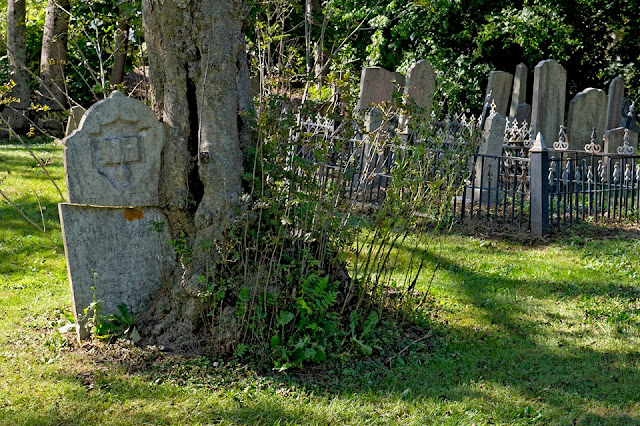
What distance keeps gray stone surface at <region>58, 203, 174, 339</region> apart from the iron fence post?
15.7 feet

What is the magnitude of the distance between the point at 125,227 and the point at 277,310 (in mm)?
1337

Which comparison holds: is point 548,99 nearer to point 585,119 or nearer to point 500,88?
point 585,119

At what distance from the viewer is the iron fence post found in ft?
26.4

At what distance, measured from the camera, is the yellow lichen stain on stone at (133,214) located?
506 centimetres

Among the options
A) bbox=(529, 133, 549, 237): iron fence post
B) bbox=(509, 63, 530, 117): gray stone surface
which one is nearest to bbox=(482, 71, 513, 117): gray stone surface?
bbox=(509, 63, 530, 117): gray stone surface

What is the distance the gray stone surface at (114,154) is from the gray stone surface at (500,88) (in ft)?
35.5

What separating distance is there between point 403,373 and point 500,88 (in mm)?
11090

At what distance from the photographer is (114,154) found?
4.81 meters

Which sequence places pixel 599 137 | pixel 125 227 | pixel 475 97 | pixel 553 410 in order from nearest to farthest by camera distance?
pixel 553 410, pixel 125 227, pixel 599 137, pixel 475 97

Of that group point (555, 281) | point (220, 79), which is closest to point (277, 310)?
point (220, 79)

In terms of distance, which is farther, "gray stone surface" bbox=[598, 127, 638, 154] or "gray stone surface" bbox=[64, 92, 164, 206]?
"gray stone surface" bbox=[598, 127, 638, 154]

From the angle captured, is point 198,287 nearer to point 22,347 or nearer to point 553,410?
point 22,347

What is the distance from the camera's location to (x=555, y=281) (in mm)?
6809

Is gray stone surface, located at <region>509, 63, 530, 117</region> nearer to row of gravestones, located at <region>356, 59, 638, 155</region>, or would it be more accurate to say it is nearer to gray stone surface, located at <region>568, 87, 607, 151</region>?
row of gravestones, located at <region>356, 59, 638, 155</region>
